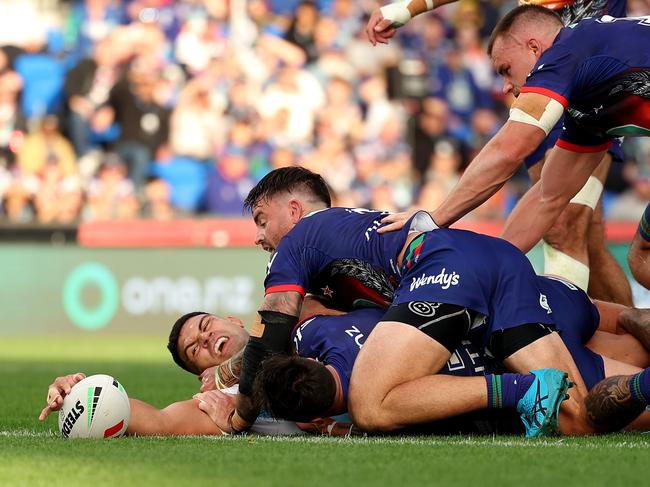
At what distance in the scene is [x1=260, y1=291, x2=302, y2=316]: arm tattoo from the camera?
17.1ft

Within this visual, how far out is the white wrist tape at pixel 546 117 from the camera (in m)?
5.46

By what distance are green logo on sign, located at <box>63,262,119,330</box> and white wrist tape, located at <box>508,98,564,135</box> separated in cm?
899

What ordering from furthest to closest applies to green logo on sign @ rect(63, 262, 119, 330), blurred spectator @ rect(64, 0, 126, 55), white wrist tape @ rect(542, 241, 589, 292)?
blurred spectator @ rect(64, 0, 126, 55)
green logo on sign @ rect(63, 262, 119, 330)
white wrist tape @ rect(542, 241, 589, 292)

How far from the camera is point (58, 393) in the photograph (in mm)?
5117

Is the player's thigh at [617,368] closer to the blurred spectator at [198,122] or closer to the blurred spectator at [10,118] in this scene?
the blurred spectator at [198,122]

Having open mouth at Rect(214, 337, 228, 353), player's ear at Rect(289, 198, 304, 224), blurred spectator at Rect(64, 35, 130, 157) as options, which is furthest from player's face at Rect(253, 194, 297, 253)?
blurred spectator at Rect(64, 35, 130, 157)

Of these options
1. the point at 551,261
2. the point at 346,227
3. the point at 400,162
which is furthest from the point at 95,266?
the point at 346,227

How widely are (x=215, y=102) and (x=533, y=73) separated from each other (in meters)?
9.41

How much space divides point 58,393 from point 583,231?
363 cm

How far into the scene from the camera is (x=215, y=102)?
14.6m

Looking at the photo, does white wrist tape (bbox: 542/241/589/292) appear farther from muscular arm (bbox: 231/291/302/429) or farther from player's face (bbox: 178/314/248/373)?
muscular arm (bbox: 231/291/302/429)

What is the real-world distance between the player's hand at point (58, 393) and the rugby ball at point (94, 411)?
0.02m

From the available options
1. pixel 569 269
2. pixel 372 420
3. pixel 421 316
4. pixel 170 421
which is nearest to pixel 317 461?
pixel 372 420

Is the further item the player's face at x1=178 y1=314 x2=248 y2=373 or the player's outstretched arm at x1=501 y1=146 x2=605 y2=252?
A: the player's outstretched arm at x1=501 y1=146 x2=605 y2=252
